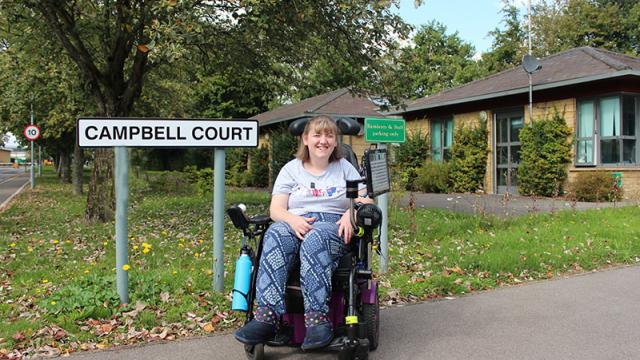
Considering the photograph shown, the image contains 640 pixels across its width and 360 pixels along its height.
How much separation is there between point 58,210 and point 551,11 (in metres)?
38.7

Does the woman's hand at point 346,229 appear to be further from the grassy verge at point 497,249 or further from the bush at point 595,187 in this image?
the bush at point 595,187

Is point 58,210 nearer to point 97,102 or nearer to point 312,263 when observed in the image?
point 97,102

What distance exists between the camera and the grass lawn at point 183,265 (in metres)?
4.52

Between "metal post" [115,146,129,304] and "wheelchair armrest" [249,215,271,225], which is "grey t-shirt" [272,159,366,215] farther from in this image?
"metal post" [115,146,129,304]

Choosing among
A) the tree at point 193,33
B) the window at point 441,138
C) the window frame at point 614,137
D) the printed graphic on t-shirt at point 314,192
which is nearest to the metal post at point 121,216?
the printed graphic on t-shirt at point 314,192

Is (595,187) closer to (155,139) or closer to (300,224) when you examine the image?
(155,139)

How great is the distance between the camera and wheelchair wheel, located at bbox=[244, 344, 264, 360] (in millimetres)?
3697

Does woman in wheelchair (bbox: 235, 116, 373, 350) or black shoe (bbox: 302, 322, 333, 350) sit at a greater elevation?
woman in wheelchair (bbox: 235, 116, 373, 350)

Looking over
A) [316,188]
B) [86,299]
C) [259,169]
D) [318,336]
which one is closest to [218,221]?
[86,299]

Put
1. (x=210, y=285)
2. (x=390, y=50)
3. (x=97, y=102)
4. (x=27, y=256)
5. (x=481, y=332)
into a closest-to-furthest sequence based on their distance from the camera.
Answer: (x=481, y=332) < (x=210, y=285) < (x=27, y=256) < (x=390, y=50) < (x=97, y=102)

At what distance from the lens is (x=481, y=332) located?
439 centimetres

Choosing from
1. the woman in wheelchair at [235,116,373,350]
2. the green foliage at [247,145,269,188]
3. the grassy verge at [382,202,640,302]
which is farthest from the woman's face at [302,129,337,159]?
the green foliage at [247,145,269,188]

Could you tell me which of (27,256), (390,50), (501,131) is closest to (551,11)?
(501,131)

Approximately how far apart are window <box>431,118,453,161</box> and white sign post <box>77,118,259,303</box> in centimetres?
1783
